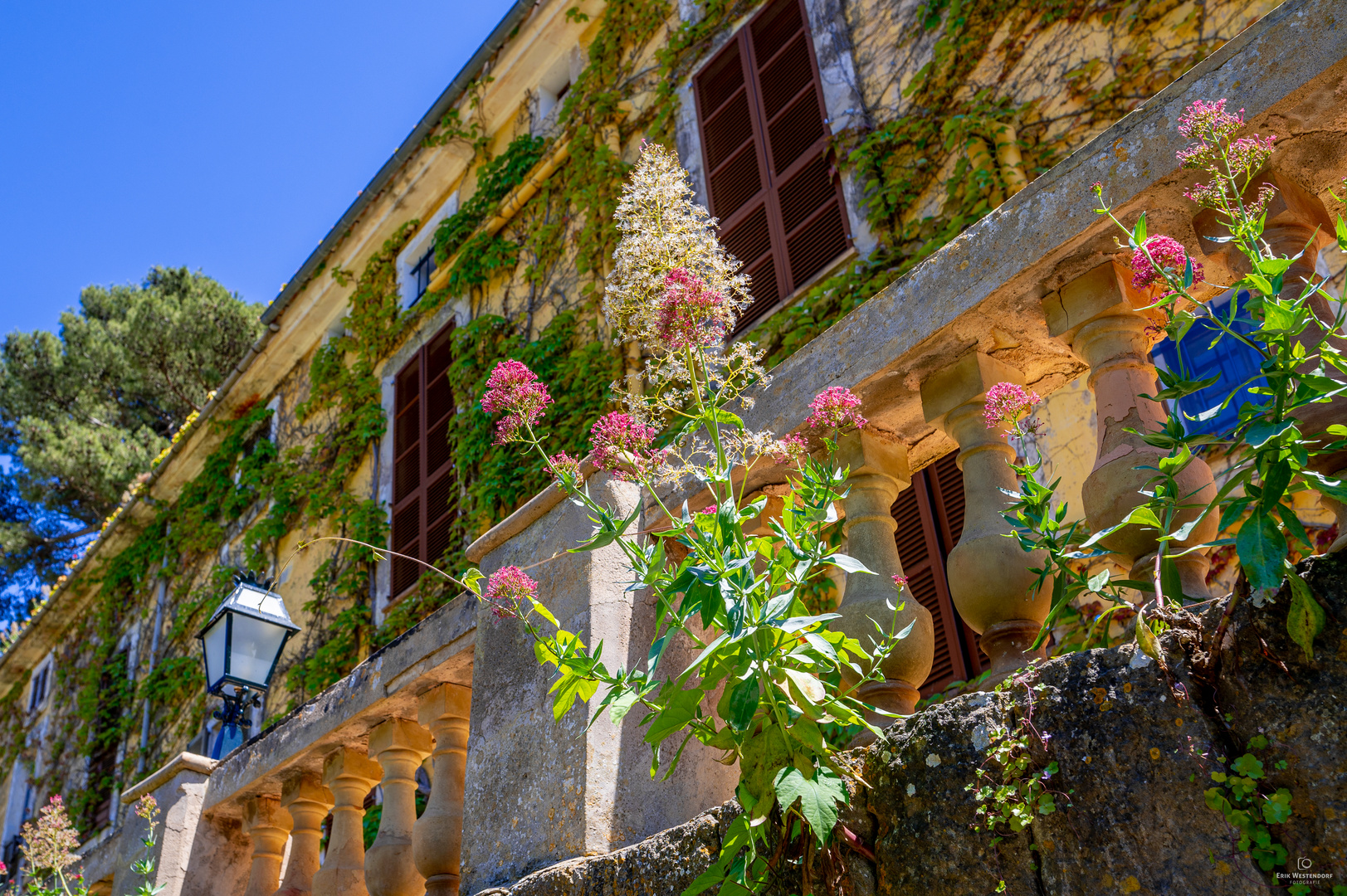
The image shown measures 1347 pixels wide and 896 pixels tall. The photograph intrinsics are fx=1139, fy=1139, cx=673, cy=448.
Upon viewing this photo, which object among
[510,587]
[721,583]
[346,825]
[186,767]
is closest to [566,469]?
[510,587]

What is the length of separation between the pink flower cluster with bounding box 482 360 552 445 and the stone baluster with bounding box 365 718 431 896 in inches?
57.1

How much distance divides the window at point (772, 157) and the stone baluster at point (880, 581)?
381 cm

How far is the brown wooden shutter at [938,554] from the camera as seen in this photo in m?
4.79

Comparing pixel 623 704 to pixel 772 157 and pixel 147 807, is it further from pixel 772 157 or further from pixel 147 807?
pixel 772 157

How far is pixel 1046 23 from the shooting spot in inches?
220

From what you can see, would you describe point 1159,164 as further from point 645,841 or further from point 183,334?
point 183,334

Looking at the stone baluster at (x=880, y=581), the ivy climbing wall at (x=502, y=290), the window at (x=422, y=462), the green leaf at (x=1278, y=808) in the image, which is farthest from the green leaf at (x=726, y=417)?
the window at (x=422, y=462)

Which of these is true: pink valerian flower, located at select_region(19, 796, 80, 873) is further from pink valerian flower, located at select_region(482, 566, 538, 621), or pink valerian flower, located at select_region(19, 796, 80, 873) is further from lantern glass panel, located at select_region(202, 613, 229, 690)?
pink valerian flower, located at select_region(482, 566, 538, 621)

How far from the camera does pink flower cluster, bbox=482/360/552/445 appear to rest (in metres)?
2.13

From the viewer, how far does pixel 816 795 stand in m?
1.67

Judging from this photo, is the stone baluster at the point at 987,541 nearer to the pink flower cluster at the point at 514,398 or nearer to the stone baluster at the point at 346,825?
the pink flower cluster at the point at 514,398

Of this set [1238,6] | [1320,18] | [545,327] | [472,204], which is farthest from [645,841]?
[472,204]

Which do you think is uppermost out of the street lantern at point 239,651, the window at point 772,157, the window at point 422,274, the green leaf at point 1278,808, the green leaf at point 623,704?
the window at point 422,274

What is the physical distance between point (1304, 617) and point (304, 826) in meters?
3.06
